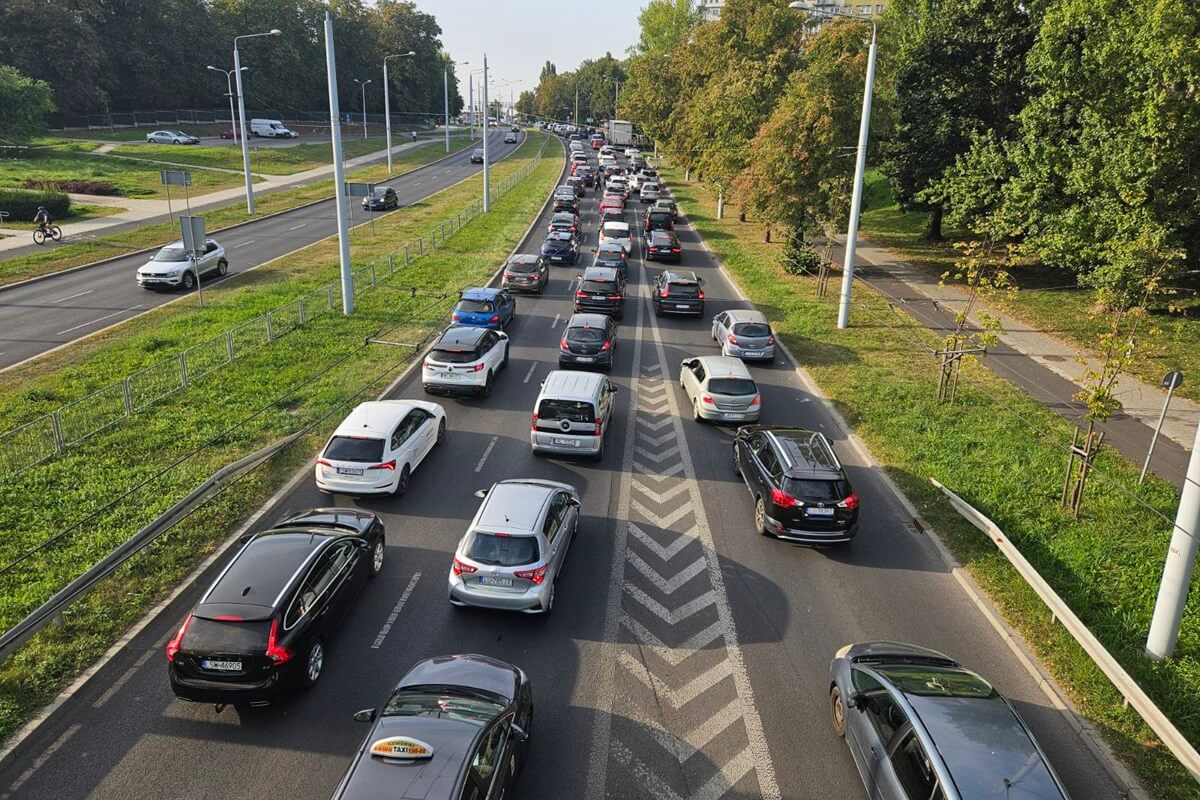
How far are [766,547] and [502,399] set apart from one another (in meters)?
9.09

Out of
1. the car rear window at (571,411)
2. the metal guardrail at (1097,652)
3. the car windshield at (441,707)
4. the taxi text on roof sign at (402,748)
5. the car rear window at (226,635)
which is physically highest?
the car rear window at (571,411)

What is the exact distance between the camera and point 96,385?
1895 cm

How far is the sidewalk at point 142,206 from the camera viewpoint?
3781cm

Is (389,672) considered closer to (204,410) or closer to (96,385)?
(204,410)

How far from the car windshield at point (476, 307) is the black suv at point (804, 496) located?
1286 centimetres

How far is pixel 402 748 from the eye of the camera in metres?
6.93

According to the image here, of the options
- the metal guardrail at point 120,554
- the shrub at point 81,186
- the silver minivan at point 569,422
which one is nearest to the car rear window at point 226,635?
the metal guardrail at point 120,554

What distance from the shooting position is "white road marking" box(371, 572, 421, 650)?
1077cm

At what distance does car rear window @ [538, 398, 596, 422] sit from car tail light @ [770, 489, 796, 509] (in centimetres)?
437

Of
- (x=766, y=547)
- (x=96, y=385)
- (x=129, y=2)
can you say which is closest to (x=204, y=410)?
(x=96, y=385)

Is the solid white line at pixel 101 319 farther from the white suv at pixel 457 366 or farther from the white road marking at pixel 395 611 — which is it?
the white road marking at pixel 395 611

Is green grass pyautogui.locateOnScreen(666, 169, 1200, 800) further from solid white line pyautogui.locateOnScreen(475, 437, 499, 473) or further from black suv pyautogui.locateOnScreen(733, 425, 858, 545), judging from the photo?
solid white line pyautogui.locateOnScreen(475, 437, 499, 473)

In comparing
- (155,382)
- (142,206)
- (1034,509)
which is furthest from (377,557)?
(142,206)

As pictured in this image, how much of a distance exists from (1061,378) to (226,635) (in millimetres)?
22684
